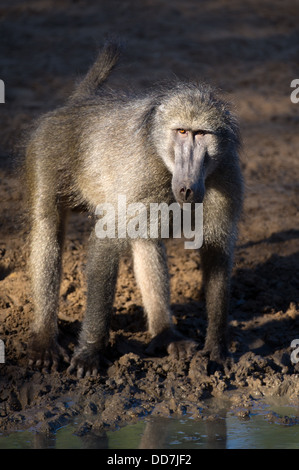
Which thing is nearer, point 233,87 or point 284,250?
point 284,250

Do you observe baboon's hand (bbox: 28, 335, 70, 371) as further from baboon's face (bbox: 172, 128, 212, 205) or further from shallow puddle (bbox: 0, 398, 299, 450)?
baboon's face (bbox: 172, 128, 212, 205)

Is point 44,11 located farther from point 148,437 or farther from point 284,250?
point 148,437

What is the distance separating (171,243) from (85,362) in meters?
2.04

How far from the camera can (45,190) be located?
5020mm

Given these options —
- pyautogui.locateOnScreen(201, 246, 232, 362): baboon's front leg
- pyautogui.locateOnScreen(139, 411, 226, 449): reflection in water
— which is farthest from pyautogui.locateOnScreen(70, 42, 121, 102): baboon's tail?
pyautogui.locateOnScreen(139, 411, 226, 449): reflection in water

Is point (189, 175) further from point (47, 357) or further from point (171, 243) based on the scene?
point (171, 243)

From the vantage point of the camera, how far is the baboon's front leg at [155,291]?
5.10 m

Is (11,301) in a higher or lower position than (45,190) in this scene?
lower

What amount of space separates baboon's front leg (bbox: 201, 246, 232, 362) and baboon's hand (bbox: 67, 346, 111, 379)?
71 cm

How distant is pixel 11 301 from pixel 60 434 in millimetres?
1585

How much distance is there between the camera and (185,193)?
408 cm

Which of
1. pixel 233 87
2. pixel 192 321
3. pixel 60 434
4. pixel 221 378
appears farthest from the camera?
pixel 233 87

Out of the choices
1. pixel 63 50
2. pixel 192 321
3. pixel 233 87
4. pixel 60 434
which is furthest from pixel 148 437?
pixel 63 50

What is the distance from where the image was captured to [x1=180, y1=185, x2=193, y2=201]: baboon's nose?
13.4ft
